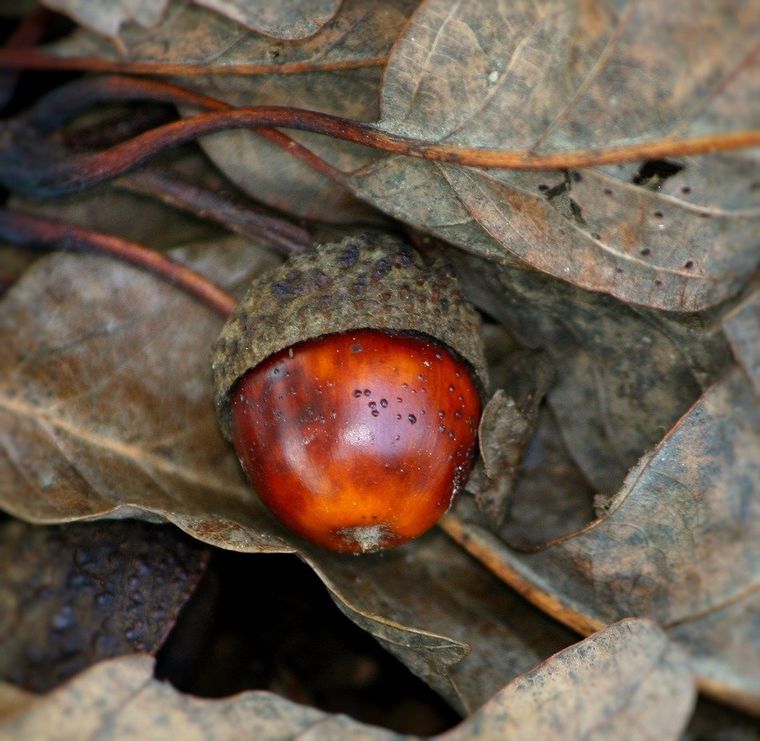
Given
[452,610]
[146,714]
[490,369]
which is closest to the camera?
[146,714]

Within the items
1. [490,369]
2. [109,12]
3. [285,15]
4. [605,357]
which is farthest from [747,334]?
[109,12]

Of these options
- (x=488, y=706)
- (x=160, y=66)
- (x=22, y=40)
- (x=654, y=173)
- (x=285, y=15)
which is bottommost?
(x=488, y=706)

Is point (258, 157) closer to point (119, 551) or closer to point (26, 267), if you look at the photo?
point (26, 267)

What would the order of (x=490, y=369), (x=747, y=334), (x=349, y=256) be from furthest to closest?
(x=490, y=369)
(x=349, y=256)
(x=747, y=334)

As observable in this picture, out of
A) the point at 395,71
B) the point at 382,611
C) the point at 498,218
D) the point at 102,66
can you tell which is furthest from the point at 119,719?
the point at 102,66

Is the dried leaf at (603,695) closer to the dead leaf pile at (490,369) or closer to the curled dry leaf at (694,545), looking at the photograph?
the dead leaf pile at (490,369)

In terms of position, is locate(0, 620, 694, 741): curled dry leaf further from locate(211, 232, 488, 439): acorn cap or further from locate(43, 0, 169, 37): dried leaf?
locate(43, 0, 169, 37): dried leaf

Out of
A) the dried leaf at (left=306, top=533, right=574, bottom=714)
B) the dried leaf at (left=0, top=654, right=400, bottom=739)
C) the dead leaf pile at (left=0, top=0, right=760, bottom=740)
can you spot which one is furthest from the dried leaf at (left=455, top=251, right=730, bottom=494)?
the dried leaf at (left=0, top=654, right=400, bottom=739)

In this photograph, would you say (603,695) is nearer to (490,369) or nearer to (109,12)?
(490,369)
